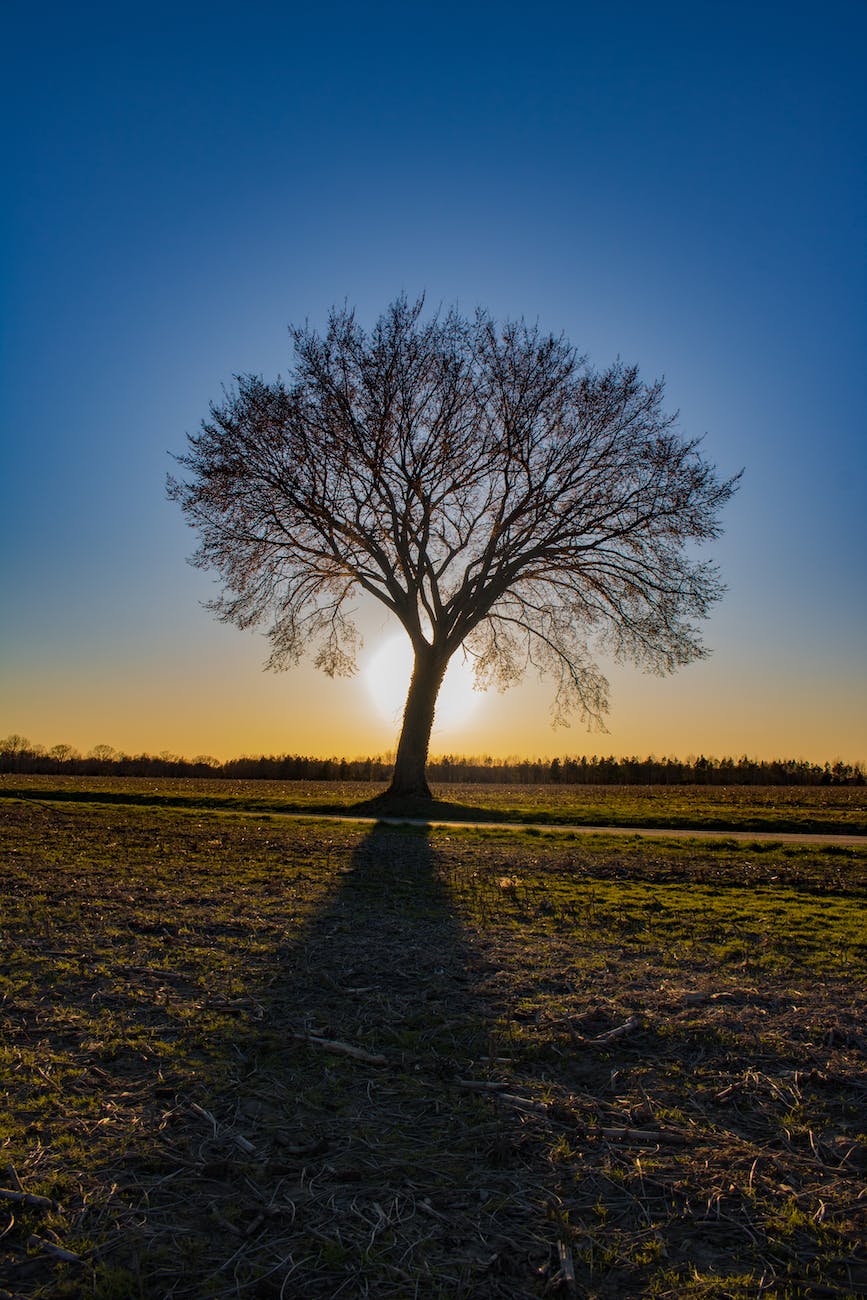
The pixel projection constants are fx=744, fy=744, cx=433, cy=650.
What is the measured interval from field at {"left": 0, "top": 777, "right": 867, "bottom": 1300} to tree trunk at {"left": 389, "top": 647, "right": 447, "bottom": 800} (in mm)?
13889

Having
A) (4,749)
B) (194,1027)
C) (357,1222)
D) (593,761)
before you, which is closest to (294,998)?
(194,1027)

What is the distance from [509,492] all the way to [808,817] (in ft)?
38.4

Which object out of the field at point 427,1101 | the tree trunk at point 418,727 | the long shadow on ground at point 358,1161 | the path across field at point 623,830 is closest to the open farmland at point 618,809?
the path across field at point 623,830

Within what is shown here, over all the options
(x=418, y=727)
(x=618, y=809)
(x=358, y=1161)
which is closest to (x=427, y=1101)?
(x=358, y=1161)

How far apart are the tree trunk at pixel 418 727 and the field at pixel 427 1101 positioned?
13889 millimetres

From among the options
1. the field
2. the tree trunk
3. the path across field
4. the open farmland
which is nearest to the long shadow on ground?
the field

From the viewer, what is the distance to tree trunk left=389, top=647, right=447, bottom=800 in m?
21.3

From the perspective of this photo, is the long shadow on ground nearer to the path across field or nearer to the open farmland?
the path across field

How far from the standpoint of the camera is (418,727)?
21.5 meters

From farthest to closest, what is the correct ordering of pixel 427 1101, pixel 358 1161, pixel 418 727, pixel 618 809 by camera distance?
1. pixel 418 727
2. pixel 618 809
3. pixel 427 1101
4. pixel 358 1161

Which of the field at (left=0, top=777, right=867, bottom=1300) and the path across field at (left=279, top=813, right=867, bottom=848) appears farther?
the path across field at (left=279, top=813, right=867, bottom=848)

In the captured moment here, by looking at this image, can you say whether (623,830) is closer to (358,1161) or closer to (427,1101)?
(427,1101)

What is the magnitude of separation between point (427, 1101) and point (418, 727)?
18183 millimetres

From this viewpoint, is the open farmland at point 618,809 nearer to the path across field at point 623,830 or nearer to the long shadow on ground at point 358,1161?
the path across field at point 623,830
